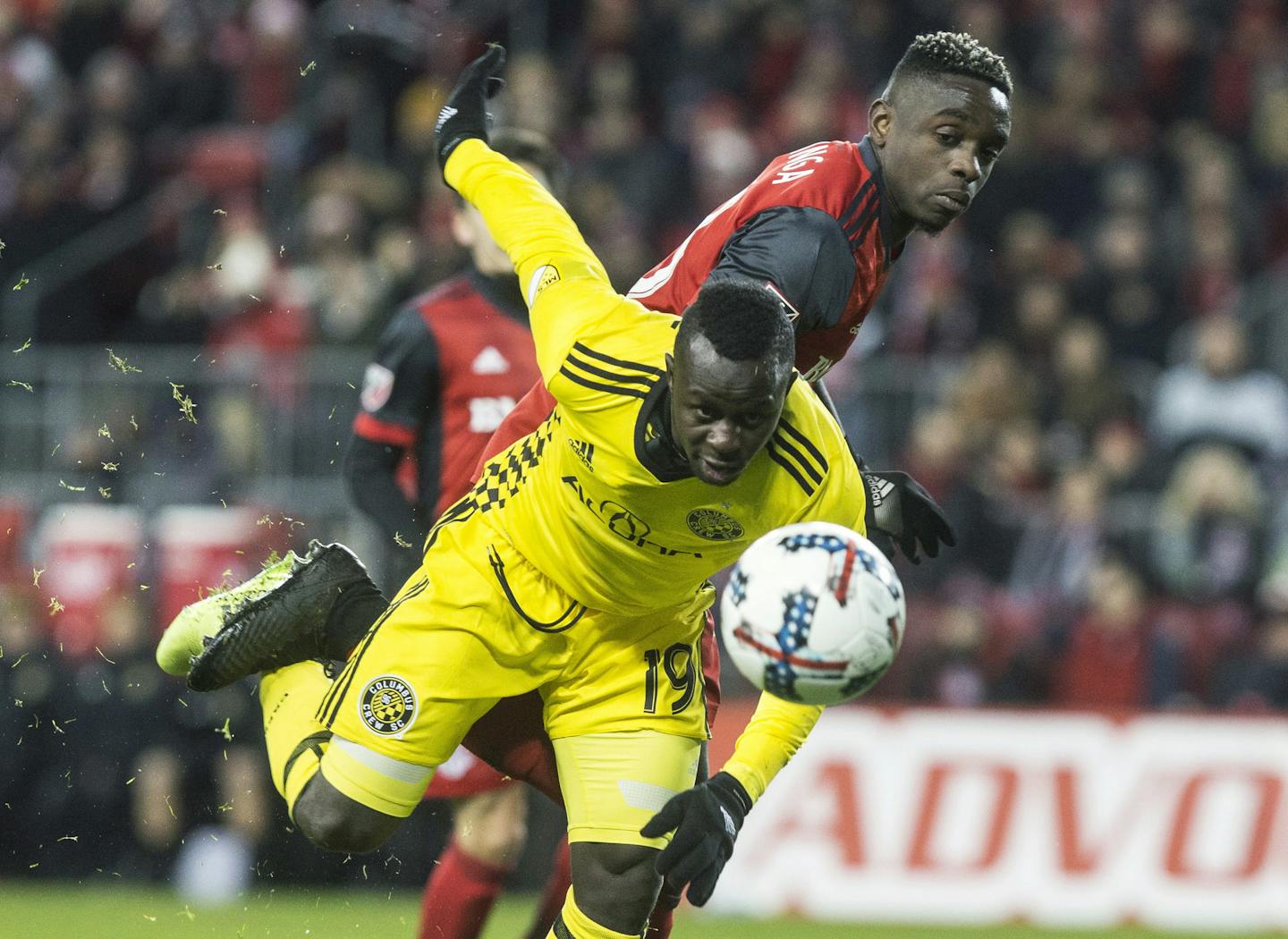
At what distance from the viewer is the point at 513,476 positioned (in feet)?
17.5

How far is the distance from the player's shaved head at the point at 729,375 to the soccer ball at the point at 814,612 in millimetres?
224

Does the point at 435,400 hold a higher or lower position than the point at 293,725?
higher

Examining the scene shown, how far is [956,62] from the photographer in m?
5.14

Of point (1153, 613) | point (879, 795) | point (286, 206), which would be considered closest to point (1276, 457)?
point (1153, 613)

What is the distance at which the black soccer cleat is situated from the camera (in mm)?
5918

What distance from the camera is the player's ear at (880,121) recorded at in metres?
5.26

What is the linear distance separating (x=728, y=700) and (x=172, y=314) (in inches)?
175

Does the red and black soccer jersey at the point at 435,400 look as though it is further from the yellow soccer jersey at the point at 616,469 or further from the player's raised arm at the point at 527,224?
the yellow soccer jersey at the point at 616,469

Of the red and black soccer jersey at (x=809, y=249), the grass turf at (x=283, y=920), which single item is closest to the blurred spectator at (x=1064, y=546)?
the grass turf at (x=283, y=920)

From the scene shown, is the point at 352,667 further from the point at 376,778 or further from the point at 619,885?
the point at 619,885

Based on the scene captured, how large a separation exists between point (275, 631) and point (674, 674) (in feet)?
4.23

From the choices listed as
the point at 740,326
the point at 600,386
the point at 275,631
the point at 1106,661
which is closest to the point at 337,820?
the point at 275,631

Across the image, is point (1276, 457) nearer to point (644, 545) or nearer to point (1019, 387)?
point (1019, 387)

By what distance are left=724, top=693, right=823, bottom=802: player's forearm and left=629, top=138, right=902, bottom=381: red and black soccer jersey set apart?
0.87 meters
